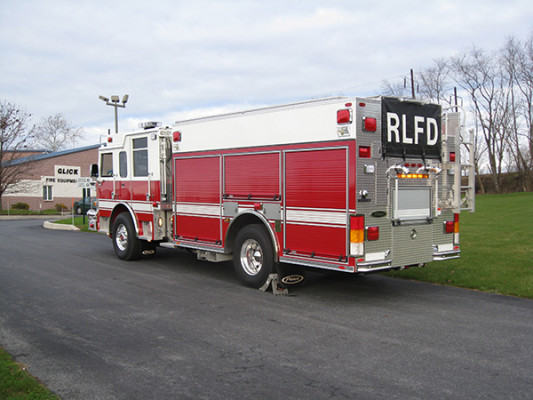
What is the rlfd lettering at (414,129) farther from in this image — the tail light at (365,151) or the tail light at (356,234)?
the tail light at (356,234)

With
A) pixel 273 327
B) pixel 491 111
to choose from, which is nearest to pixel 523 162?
pixel 491 111

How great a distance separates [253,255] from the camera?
873 centimetres

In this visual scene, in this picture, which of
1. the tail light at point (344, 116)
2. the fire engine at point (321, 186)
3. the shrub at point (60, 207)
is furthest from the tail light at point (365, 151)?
the shrub at point (60, 207)

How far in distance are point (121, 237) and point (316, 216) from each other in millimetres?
6265

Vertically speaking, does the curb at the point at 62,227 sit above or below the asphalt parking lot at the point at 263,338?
above

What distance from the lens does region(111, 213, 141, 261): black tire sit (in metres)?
11.5

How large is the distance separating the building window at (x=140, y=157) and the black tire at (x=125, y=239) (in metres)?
1.20

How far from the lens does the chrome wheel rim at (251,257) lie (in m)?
8.64

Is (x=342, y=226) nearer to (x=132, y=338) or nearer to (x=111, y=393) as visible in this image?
(x=132, y=338)

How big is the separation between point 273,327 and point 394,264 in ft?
7.21

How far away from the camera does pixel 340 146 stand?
716cm

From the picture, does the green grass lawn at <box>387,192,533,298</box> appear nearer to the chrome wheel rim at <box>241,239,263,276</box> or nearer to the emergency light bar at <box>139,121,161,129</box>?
the chrome wheel rim at <box>241,239,263,276</box>

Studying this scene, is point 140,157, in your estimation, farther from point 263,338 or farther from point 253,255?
point 263,338

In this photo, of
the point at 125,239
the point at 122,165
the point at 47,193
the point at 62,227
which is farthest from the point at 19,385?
the point at 47,193
